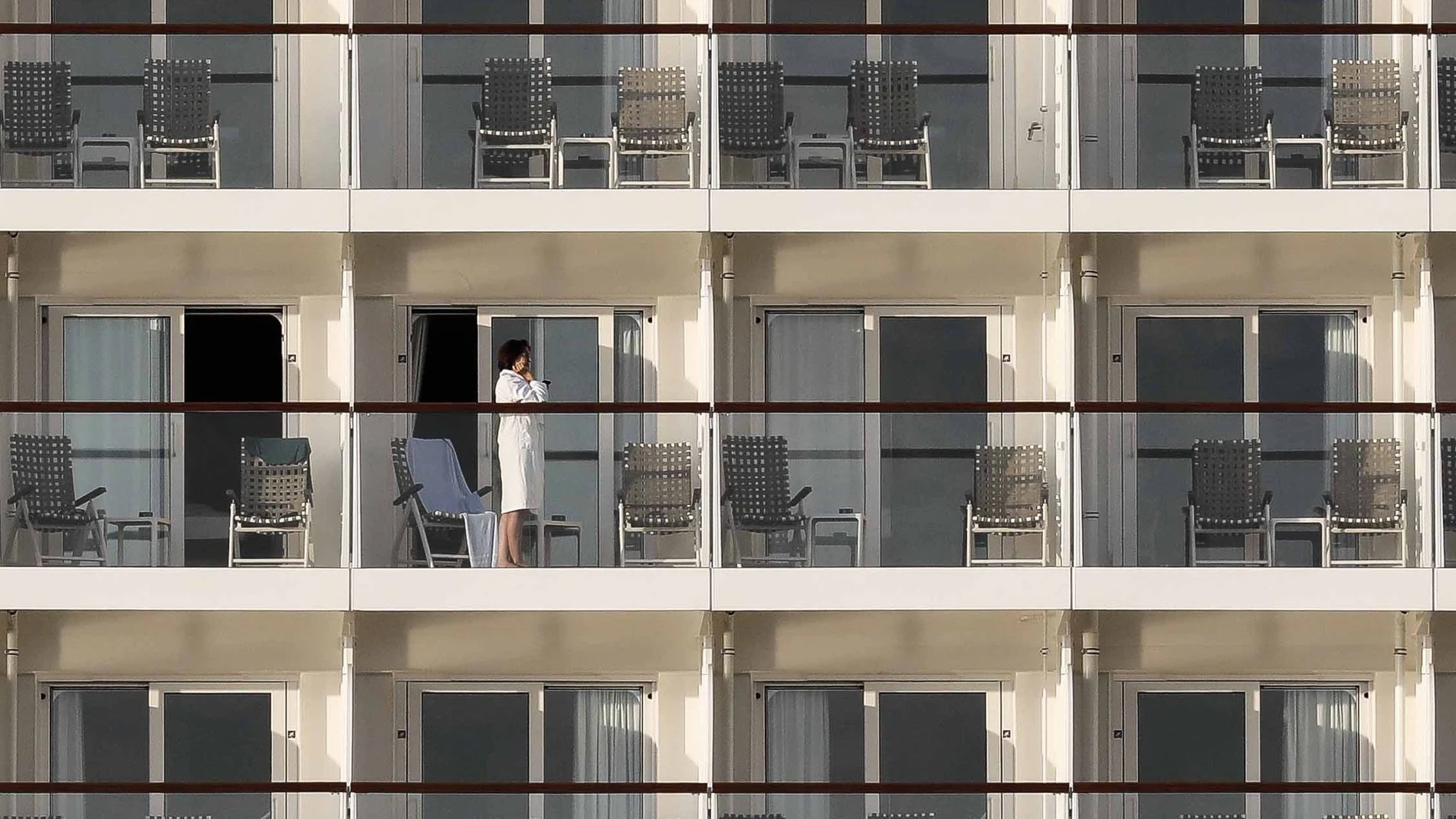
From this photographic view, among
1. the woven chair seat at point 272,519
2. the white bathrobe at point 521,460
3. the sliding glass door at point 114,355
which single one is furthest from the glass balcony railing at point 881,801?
the sliding glass door at point 114,355

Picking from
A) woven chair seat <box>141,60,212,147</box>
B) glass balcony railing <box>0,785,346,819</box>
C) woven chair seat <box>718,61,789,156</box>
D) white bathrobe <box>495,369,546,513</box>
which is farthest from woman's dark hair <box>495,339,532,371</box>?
glass balcony railing <box>0,785,346,819</box>

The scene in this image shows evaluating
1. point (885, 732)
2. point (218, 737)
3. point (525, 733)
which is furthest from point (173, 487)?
point (885, 732)

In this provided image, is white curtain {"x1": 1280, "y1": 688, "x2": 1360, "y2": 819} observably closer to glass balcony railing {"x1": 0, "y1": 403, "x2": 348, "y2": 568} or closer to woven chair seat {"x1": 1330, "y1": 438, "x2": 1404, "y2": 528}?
woven chair seat {"x1": 1330, "y1": 438, "x2": 1404, "y2": 528}

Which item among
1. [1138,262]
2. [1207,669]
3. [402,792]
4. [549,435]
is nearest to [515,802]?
[402,792]

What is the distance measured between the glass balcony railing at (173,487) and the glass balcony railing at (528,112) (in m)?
2.14

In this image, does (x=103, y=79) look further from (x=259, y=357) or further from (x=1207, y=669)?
(x=1207, y=669)

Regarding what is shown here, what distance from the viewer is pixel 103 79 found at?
51.2 feet

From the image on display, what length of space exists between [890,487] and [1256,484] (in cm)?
257

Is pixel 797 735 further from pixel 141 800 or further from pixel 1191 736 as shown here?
pixel 141 800

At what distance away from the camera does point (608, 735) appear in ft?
54.6

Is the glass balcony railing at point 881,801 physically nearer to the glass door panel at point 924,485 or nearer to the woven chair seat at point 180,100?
the glass door panel at point 924,485

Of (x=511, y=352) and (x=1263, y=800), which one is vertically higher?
(x=511, y=352)

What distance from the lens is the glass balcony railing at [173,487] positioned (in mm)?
14758

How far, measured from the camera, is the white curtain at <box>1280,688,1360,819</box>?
54.6 ft
